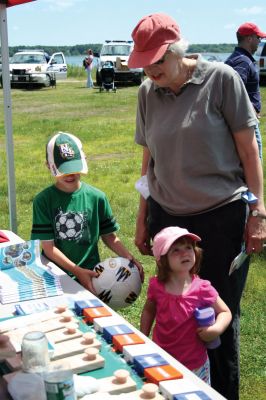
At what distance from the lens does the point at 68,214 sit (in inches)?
109

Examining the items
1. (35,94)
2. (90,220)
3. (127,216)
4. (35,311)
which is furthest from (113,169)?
(35,94)

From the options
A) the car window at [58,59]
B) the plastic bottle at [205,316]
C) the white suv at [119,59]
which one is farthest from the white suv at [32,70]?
the plastic bottle at [205,316]

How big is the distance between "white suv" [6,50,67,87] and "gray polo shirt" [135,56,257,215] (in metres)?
20.3

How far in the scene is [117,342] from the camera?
2.02 meters

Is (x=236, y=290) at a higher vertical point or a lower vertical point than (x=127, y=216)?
higher

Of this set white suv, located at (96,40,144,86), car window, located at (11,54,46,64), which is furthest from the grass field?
car window, located at (11,54,46,64)

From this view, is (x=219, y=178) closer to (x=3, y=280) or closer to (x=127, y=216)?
(x=3, y=280)

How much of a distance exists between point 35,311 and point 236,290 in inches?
34.7

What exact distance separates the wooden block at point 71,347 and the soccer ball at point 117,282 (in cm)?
60

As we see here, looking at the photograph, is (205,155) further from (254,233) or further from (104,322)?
(104,322)

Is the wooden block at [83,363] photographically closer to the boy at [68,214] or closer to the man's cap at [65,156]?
the boy at [68,214]

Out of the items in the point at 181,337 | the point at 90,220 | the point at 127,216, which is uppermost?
the point at 90,220

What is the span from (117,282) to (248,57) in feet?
9.48

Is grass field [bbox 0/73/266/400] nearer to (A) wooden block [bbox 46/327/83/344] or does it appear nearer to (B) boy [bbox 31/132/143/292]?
(B) boy [bbox 31/132/143/292]
